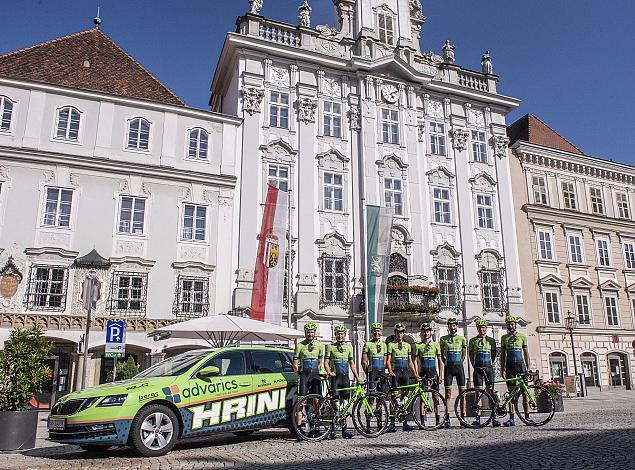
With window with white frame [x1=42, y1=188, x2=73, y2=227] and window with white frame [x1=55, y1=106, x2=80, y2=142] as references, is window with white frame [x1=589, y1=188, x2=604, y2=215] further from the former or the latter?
window with white frame [x1=42, y1=188, x2=73, y2=227]

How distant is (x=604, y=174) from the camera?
34.4 metres

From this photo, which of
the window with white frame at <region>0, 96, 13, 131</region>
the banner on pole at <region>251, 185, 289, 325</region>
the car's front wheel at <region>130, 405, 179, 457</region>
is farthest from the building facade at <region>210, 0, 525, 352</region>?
the car's front wheel at <region>130, 405, 179, 457</region>

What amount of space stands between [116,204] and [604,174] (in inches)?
1111

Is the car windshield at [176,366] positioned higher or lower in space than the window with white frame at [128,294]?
lower

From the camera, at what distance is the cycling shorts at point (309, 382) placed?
10492 millimetres

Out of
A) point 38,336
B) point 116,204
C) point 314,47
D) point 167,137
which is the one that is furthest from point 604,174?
point 38,336

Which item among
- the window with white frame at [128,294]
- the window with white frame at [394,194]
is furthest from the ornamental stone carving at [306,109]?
the window with white frame at [128,294]

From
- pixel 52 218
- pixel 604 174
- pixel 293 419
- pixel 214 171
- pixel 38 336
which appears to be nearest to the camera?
pixel 293 419

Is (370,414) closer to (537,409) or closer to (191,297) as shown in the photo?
(537,409)

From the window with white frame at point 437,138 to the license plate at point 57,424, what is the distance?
2430 centimetres

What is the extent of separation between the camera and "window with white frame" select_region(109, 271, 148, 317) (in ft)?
69.3

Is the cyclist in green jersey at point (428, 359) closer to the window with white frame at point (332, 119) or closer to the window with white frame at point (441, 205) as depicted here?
the window with white frame at point (332, 119)

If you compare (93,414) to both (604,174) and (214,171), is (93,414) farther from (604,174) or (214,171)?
(604,174)

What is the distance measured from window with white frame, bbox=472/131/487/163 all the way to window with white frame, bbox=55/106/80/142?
19.7 m
